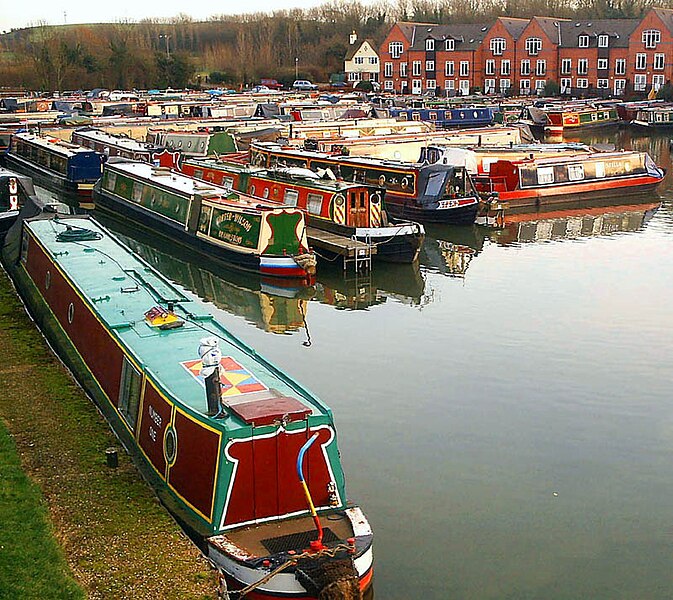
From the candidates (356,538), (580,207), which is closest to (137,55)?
(580,207)

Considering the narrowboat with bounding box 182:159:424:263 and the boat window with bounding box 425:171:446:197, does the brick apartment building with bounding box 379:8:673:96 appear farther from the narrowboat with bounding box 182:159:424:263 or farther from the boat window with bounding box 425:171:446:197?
the narrowboat with bounding box 182:159:424:263

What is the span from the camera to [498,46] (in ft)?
266

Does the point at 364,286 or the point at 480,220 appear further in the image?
the point at 480,220

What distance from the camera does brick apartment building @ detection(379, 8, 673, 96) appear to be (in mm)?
75625

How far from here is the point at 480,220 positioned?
99.7 feet

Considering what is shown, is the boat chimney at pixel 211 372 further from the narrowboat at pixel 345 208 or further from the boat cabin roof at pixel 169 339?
the narrowboat at pixel 345 208

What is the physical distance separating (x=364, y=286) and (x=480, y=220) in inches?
357

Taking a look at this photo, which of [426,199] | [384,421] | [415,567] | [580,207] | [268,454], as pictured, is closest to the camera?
[268,454]

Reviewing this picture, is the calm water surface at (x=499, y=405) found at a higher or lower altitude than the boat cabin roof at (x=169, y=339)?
lower

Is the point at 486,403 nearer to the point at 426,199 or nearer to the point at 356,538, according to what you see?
the point at 356,538

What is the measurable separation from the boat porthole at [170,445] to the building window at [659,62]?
73432 millimetres

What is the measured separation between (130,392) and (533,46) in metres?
74.0

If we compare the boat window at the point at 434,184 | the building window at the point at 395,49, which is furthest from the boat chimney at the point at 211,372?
the building window at the point at 395,49

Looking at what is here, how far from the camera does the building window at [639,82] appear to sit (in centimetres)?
7594
